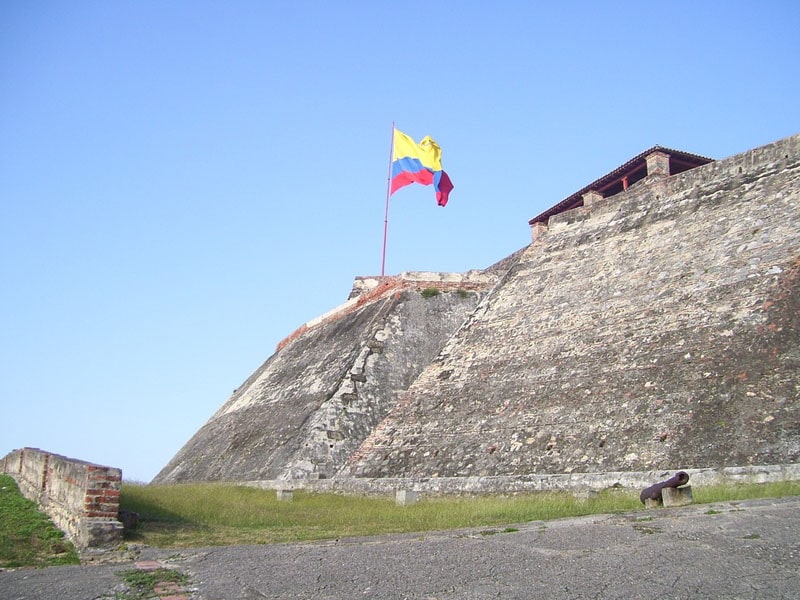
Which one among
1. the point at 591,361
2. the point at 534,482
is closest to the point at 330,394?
the point at 591,361

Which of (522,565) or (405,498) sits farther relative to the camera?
(405,498)

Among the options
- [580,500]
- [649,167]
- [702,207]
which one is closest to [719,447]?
[580,500]

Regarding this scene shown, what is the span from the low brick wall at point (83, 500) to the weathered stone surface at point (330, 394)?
621 centimetres

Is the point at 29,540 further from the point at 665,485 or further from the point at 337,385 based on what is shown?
the point at 337,385

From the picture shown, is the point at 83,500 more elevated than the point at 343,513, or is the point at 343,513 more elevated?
the point at 83,500

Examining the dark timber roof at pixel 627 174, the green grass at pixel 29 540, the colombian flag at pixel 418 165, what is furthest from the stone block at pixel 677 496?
the colombian flag at pixel 418 165

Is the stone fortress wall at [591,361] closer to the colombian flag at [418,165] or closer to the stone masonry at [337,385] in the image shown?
the stone masonry at [337,385]

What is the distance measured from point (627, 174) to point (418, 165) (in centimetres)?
666

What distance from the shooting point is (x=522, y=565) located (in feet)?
19.5

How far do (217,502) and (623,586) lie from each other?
28.6 feet

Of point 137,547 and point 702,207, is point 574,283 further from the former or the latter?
point 137,547

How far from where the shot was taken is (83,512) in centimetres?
803

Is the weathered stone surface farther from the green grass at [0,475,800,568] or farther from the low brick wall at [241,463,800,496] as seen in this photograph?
the green grass at [0,475,800,568]

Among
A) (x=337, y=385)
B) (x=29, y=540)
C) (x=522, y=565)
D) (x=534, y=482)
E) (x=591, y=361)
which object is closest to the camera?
(x=522, y=565)
